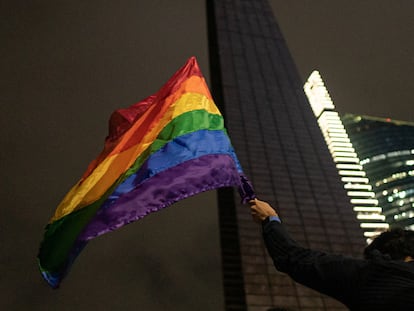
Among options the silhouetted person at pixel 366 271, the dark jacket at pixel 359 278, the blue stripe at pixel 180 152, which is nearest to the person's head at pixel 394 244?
the silhouetted person at pixel 366 271

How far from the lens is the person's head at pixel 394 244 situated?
94.3 inches

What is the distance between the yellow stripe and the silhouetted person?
438 centimetres

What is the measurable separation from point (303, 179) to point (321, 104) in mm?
49137

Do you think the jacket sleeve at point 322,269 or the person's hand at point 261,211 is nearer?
the jacket sleeve at point 322,269

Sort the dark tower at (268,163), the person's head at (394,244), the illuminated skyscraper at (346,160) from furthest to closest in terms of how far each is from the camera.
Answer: the illuminated skyscraper at (346,160), the dark tower at (268,163), the person's head at (394,244)

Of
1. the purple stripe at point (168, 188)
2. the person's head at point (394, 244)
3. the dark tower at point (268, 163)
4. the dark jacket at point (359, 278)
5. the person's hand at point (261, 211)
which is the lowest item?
the dark jacket at point (359, 278)

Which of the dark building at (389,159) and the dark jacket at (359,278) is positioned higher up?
the dark building at (389,159)

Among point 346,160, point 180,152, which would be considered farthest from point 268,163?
point 180,152

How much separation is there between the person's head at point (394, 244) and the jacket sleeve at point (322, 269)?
0.26 m

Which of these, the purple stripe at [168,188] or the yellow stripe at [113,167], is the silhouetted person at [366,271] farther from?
the yellow stripe at [113,167]

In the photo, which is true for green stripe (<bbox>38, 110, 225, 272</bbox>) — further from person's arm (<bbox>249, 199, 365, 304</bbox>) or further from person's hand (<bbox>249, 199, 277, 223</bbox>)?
person's arm (<bbox>249, 199, 365, 304</bbox>)

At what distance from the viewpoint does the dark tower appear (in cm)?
6038

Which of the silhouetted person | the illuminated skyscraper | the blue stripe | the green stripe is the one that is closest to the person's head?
the silhouetted person

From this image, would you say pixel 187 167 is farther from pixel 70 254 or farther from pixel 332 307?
pixel 332 307
